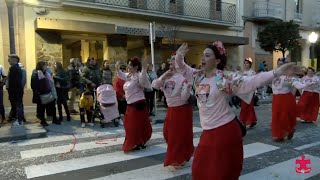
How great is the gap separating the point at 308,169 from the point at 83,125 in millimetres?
6178

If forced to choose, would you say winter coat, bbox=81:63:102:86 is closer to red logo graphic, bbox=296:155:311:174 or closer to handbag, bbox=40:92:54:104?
handbag, bbox=40:92:54:104

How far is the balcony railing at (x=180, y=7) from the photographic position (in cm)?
1660

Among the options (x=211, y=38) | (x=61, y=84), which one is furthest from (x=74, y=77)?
(x=211, y=38)

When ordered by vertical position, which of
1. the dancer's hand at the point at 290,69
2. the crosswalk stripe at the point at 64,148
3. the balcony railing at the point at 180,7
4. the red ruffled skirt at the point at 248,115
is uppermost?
the balcony railing at the point at 180,7

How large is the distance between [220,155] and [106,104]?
6.64 m

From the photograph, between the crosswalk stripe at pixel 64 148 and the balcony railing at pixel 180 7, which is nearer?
the crosswalk stripe at pixel 64 148

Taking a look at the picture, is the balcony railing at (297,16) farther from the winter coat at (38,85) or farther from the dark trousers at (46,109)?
the winter coat at (38,85)

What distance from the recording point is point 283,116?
8.05 metres

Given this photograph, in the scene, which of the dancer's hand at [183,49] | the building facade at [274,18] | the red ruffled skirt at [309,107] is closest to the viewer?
the dancer's hand at [183,49]

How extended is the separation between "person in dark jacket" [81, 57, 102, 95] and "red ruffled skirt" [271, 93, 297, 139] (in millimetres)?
5140

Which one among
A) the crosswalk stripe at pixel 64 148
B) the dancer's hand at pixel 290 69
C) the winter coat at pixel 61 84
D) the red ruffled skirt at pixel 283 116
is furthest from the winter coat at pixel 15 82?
the dancer's hand at pixel 290 69

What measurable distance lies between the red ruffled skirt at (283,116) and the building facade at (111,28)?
335 inches

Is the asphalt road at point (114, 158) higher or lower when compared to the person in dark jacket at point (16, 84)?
lower

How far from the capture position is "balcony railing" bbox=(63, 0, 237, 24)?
16.6 meters
